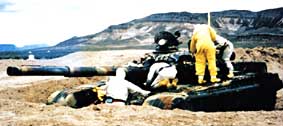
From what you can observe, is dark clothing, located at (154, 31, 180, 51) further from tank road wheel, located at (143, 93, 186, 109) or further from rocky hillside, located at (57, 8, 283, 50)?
rocky hillside, located at (57, 8, 283, 50)

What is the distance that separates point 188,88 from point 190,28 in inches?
1879

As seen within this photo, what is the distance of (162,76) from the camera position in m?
11.1

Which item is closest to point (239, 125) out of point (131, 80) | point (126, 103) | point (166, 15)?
point (126, 103)

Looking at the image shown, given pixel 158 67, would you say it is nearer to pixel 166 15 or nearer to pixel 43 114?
pixel 43 114

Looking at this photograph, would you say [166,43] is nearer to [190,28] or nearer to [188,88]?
[188,88]

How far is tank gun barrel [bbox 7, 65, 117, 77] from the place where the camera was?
9.63 meters

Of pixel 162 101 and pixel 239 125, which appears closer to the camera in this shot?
pixel 239 125

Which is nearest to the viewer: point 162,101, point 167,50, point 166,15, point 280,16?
point 162,101

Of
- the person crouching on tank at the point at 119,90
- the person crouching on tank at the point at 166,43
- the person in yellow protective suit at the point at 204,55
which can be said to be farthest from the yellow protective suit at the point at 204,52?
the person crouching on tank at the point at 119,90

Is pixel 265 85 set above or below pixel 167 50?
below

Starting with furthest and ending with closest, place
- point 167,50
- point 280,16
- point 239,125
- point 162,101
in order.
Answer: point 280,16 < point 167,50 < point 162,101 < point 239,125

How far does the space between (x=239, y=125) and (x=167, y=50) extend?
14.6 feet

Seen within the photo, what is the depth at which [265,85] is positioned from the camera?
12094 mm

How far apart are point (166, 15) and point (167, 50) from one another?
57000 mm
